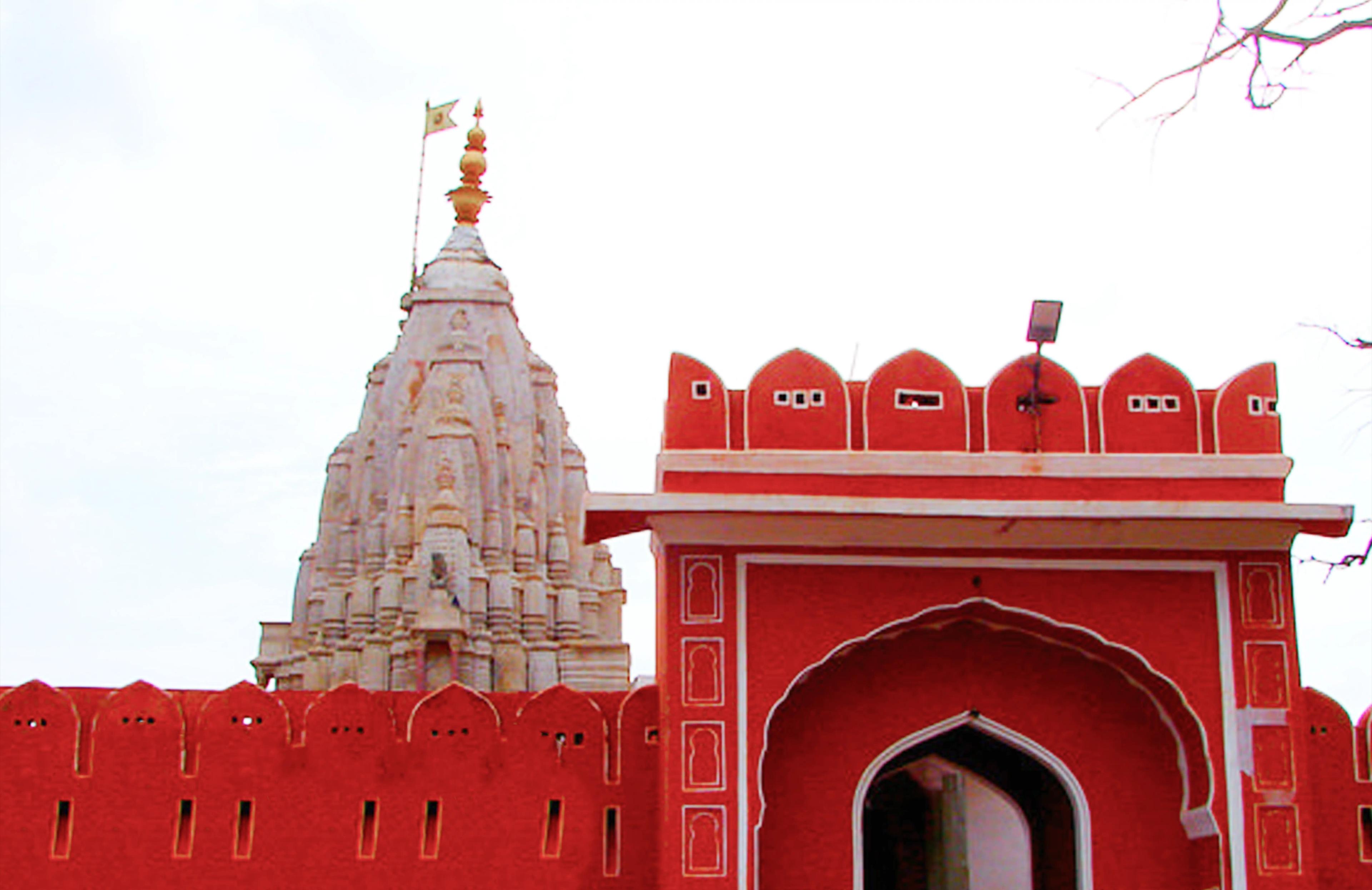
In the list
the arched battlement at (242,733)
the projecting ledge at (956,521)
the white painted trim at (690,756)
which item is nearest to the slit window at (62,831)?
the arched battlement at (242,733)

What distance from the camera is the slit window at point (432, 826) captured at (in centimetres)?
1176

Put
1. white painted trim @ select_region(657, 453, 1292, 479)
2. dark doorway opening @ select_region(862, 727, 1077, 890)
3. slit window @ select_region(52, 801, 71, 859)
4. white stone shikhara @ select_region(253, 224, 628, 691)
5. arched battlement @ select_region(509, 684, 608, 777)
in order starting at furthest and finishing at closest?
1. white stone shikhara @ select_region(253, 224, 628, 691)
2. dark doorway opening @ select_region(862, 727, 1077, 890)
3. arched battlement @ select_region(509, 684, 608, 777)
4. slit window @ select_region(52, 801, 71, 859)
5. white painted trim @ select_region(657, 453, 1292, 479)

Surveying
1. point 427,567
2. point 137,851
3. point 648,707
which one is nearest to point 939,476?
point 648,707

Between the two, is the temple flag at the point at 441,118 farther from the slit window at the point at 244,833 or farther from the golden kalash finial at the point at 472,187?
the slit window at the point at 244,833

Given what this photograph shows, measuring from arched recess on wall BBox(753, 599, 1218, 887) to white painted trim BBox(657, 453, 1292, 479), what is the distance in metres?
0.83

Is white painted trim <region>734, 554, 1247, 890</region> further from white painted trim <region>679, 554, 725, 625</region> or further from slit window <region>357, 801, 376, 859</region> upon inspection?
slit window <region>357, 801, 376, 859</region>

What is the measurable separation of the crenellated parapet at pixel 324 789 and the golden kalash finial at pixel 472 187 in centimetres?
1591

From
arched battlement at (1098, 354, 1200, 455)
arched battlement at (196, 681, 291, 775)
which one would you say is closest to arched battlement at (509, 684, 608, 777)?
arched battlement at (196, 681, 291, 775)

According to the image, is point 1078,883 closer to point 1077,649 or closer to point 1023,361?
point 1077,649

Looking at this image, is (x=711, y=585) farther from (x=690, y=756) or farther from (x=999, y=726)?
(x=999, y=726)

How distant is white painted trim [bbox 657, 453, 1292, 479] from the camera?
11422 mm

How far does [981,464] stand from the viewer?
37.7 feet

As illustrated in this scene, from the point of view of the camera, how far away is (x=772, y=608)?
37.1 feet

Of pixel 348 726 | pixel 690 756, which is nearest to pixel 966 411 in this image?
pixel 690 756
